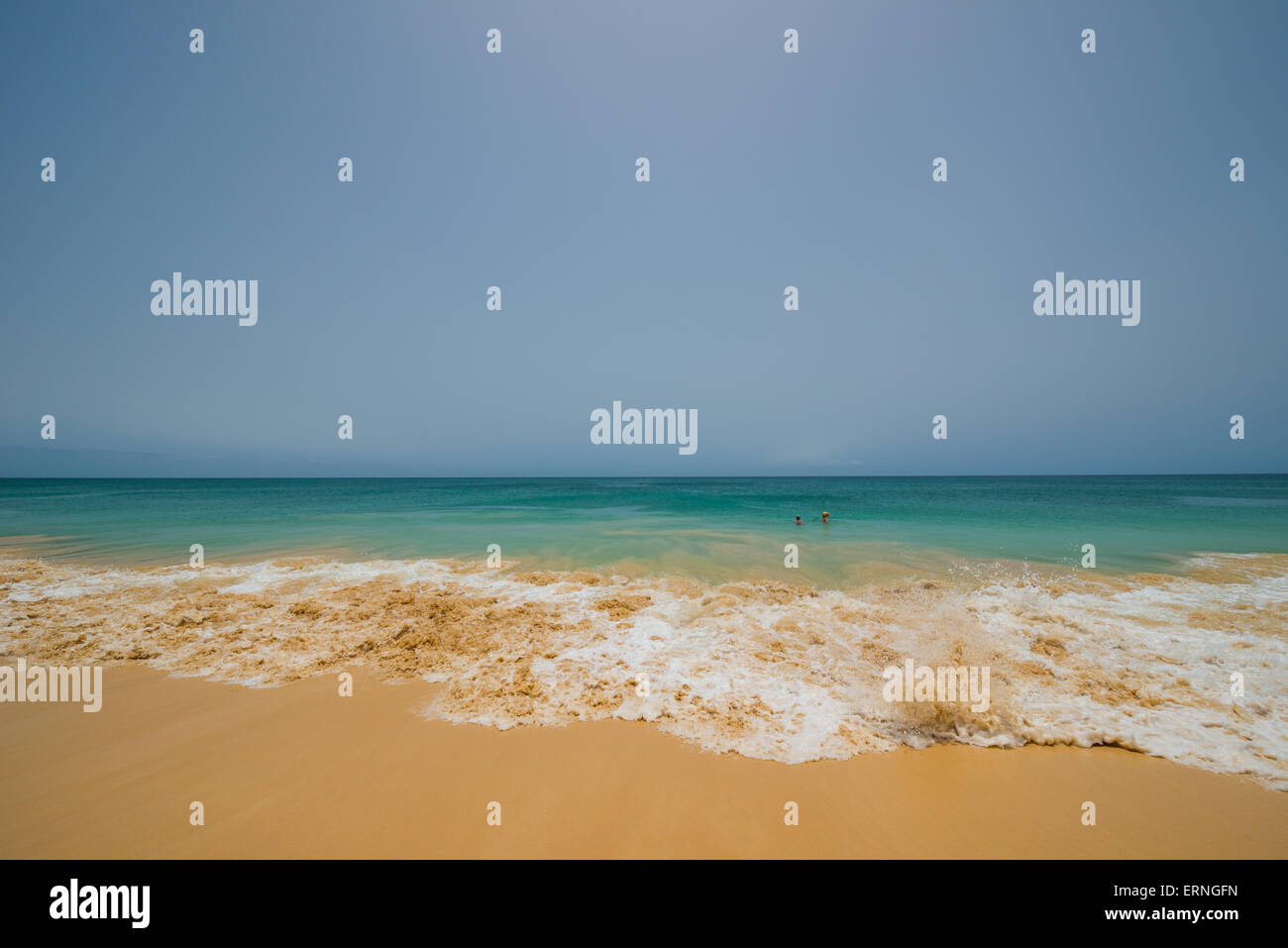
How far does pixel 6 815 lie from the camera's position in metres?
3.50

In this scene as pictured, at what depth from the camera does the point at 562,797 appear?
142 inches

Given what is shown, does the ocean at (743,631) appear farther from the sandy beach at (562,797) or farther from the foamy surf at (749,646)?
the sandy beach at (562,797)

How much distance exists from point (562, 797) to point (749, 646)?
3646 mm

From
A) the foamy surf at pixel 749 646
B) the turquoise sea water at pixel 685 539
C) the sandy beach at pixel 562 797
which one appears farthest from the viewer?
the turquoise sea water at pixel 685 539

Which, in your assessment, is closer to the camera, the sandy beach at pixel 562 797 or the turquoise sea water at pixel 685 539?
the sandy beach at pixel 562 797

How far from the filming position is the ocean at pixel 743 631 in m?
4.64

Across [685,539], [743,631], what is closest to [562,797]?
[743,631]

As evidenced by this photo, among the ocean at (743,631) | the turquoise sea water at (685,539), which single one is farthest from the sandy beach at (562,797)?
the turquoise sea water at (685,539)

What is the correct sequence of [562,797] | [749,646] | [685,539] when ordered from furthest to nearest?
[685,539] < [749,646] < [562,797]

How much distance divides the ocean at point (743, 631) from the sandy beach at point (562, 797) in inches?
14.0

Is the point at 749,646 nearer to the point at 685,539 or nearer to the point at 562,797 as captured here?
the point at 562,797

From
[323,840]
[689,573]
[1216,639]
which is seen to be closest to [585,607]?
[689,573]
